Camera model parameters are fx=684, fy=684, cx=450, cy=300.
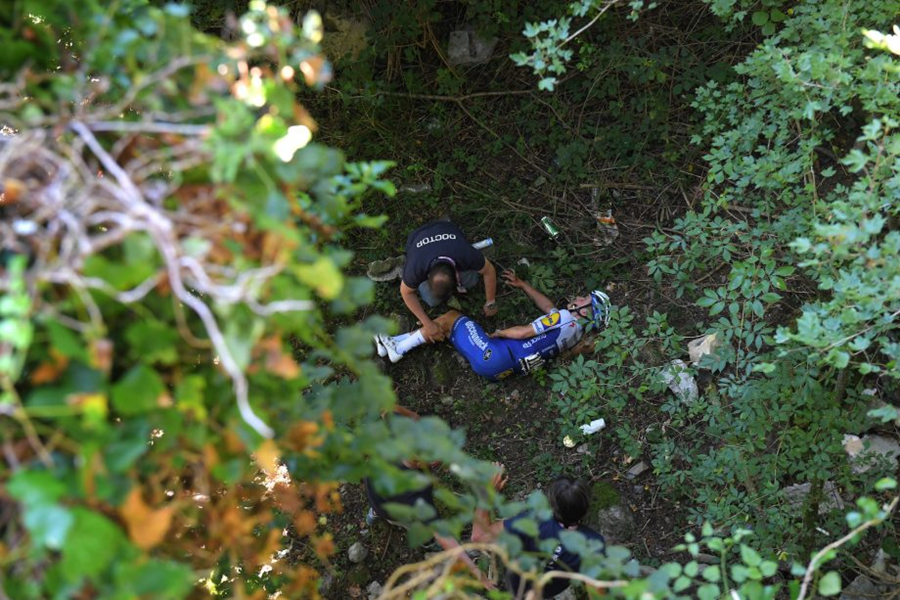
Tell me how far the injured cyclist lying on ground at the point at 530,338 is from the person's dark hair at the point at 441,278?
326mm

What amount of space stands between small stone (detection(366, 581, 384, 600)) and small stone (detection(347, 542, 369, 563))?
155 millimetres

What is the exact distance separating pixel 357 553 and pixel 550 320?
6.08 feet

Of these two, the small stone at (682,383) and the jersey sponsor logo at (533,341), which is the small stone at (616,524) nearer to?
the small stone at (682,383)

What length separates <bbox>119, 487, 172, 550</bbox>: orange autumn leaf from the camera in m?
1.27

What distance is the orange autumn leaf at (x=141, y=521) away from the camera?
1.27 metres

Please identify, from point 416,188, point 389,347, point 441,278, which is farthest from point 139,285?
point 416,188

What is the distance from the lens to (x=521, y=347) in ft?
14.3

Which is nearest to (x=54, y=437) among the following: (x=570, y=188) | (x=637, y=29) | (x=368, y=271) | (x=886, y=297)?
(x=886, y=297)

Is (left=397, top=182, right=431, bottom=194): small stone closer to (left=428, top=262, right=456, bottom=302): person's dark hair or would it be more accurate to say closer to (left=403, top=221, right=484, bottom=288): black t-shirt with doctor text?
(left=403, top=221, right=484, bottom=288): black t-shirt with doctor text

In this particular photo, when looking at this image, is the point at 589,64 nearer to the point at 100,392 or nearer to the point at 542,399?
the point at 542,399

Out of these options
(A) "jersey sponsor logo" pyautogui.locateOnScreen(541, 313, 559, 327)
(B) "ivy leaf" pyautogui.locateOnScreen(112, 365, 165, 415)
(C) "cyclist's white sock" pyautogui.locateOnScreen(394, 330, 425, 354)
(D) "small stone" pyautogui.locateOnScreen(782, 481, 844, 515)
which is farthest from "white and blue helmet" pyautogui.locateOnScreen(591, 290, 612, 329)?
(B) "ivy leaf" pyautogui.locateOnScreen(112, 365, 165, 415)

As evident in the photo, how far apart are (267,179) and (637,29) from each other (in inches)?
172

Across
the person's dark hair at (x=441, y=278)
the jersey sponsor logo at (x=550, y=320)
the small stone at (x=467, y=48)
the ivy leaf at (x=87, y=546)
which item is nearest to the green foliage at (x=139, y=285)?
the ivy leaf at (x=87, y=546)

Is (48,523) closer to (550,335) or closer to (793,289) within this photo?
(550,335)
